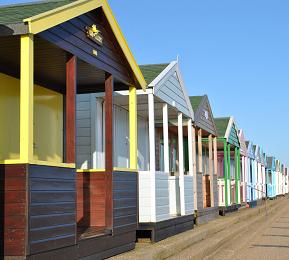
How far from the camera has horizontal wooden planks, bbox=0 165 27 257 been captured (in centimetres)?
620

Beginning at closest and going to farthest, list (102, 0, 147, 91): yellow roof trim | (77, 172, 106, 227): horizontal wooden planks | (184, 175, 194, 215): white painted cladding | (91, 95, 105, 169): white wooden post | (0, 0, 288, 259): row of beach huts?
1. (0, 0, 288, 259): row of beach huts
2. (102, 0, 147, 91): yellow roof trim
3. (77, 172, 106, 227): horizontal wooden planks
4. (91, 95, 105, 169): white wooden post
5. (184, 175, 194, 215): white painted cladding

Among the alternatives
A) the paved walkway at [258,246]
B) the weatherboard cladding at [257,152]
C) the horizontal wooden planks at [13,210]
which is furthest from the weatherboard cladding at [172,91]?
the weatherboard cladding at [257,152]

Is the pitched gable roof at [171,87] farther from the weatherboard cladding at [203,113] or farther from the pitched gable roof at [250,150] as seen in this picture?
the pitched gable roof at [250,150]

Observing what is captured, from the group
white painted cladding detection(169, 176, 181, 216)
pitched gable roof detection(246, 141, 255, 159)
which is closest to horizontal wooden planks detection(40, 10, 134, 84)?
white painted cladding detection(169, 176, 181, 216)

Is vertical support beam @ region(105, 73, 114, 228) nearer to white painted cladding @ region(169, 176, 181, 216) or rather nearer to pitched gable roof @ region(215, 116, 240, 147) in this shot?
white painted cladding @ region(169, 176, 181, 216)

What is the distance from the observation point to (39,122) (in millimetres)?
9992

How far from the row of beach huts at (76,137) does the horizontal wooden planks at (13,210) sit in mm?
11

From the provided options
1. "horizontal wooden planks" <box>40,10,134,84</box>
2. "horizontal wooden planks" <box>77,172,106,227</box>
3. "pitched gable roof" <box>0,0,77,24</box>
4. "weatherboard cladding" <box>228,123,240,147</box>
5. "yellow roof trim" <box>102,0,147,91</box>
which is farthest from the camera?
"weatherboard cladding" <box>228,123,240,147</box>

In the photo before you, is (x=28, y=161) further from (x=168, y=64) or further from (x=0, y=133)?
(x=168, y=64)

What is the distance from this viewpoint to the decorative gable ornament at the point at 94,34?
8.39m

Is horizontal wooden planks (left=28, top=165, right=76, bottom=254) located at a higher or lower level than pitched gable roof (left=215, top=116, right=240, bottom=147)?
lower

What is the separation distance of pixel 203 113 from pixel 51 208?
12.1 metres

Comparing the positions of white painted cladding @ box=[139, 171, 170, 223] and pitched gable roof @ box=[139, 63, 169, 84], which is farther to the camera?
pitched gable roof @ box=[139, 63, 169, 84]

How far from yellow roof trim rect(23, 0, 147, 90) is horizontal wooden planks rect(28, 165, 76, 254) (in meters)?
1.71
